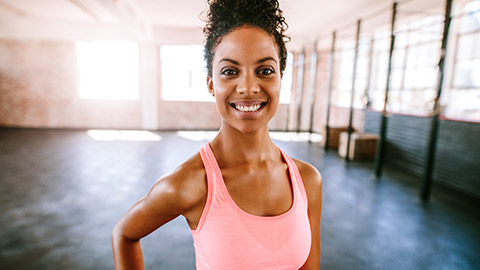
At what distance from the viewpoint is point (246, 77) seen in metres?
0.65

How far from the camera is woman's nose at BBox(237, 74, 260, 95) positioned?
2.11ft

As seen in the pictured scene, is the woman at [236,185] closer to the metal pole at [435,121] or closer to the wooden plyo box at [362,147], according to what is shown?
the metal pole at [435,121]

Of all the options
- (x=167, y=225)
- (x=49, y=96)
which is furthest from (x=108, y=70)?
(x=167, y=225)

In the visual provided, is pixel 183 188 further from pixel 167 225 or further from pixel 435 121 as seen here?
pixel 435 121

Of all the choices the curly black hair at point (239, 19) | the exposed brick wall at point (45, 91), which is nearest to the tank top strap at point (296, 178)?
the curly black hair at point (239, 19)

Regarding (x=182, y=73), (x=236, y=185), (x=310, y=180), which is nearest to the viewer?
(x=236, y=185)

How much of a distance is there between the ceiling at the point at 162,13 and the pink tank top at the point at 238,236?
4597mm

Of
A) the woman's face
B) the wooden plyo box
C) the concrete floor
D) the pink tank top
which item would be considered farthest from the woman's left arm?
the wooden plyo box

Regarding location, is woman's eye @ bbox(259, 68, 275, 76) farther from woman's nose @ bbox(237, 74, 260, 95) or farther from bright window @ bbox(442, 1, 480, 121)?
bright window @ bbox(442, 1, 480, 121)

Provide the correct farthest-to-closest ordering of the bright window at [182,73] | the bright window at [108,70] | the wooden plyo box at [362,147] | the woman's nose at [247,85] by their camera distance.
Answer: the bright window at [182,73] < the bright window at [108,70] < the wooden plyo box at [362,147] < the woman's nose at [247,85]

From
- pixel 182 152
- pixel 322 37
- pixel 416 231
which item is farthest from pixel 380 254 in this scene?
pixel 322 37

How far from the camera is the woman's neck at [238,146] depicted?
771mm

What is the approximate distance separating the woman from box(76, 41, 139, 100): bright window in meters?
9.18

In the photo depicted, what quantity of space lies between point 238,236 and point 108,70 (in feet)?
31.9
